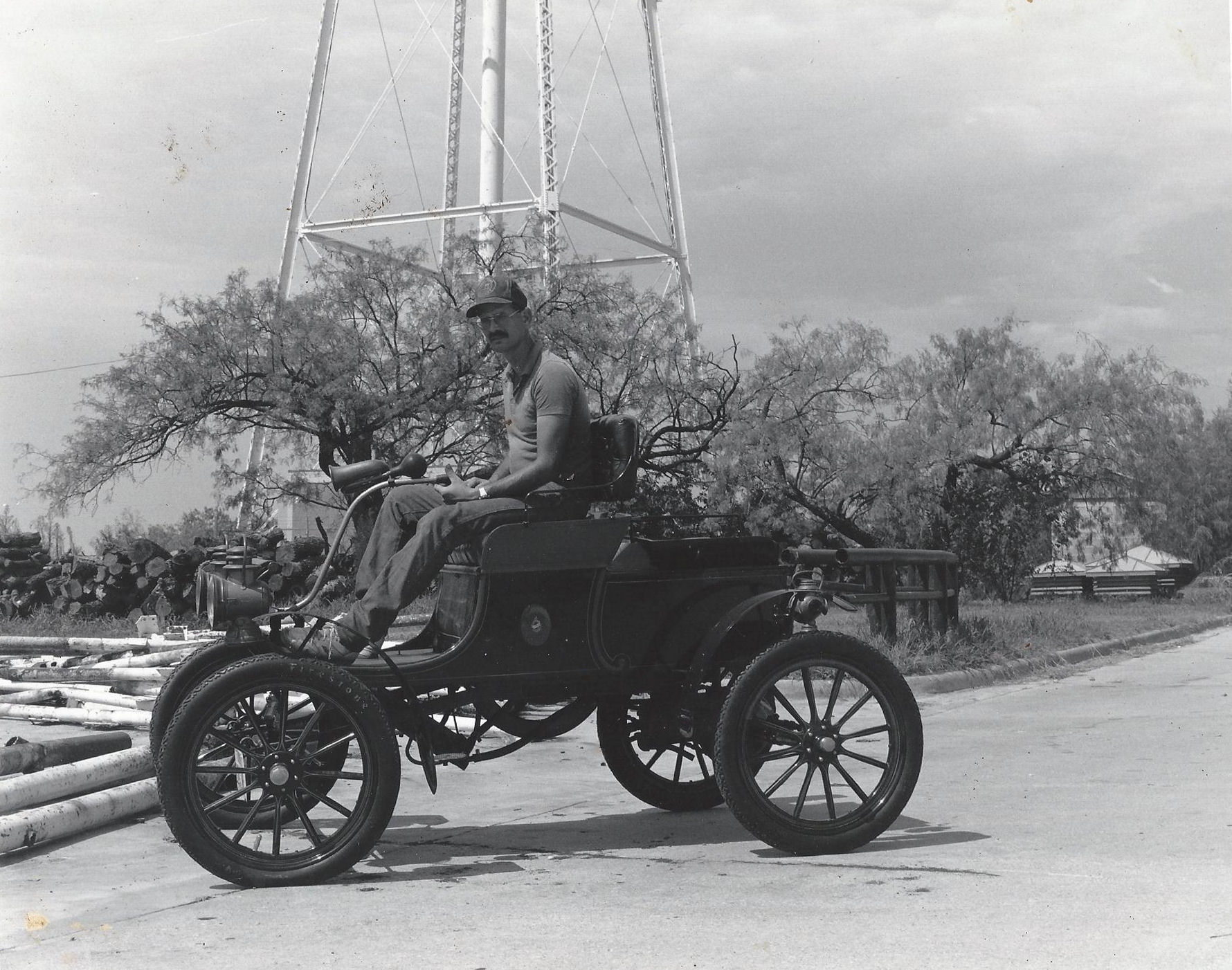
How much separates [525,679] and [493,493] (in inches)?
26.7

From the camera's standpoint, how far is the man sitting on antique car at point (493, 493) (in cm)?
502

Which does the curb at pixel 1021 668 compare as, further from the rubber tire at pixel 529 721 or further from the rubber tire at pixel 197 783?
the rubber tire at pixel 197 783

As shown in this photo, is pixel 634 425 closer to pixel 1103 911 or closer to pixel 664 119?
pixel 1103 911

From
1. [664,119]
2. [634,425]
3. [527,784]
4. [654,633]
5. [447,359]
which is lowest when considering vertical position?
[527,784]

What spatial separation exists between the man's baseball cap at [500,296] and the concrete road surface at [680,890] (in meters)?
2.04

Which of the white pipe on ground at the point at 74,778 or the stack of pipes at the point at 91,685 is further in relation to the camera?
the stack of pipes at the point at 91,685

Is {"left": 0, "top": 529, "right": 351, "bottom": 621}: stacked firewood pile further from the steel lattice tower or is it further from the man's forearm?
the man's forearm

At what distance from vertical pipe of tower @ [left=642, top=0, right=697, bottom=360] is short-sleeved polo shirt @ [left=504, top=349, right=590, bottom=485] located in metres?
27.7

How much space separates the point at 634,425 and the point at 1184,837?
2.51m

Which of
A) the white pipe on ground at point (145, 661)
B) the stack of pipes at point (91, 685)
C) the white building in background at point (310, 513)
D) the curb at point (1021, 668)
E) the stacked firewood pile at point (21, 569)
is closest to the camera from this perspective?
the stack of pipes at point (91, 685)

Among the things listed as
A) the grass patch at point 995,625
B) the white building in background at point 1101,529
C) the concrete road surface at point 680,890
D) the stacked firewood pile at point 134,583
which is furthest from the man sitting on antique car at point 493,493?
the white building in background at point 1101,529

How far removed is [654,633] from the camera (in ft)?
17.9

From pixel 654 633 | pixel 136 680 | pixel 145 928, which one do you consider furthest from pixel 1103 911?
pixel 136 680

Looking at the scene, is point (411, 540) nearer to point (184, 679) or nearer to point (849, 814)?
point (184, 679)
